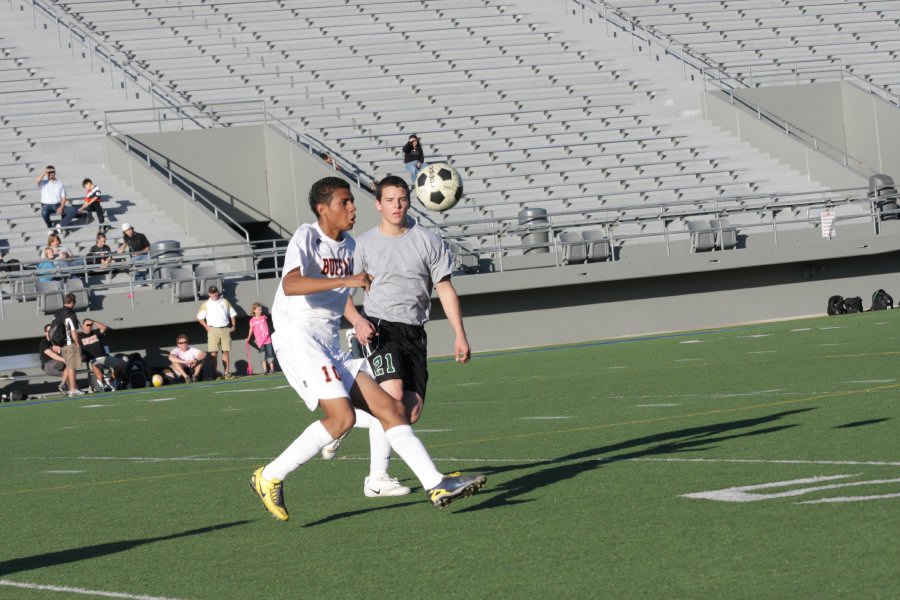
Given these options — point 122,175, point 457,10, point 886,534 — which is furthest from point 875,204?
point 886,534

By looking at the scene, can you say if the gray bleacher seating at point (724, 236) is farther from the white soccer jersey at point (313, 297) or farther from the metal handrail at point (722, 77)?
the white soccer jersey at point (313, 297)

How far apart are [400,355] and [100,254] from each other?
19.4 metres

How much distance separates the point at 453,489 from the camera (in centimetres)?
686

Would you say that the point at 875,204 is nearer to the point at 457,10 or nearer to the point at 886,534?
the point at 457,10

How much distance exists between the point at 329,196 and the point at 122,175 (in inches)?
1001

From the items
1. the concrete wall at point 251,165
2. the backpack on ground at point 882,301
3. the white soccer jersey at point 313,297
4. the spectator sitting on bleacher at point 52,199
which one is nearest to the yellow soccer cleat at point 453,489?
the white soccer jersey at point 313,297

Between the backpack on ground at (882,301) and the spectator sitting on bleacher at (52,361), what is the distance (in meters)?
15.2

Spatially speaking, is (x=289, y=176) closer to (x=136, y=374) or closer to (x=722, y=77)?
(x=136, y=374)

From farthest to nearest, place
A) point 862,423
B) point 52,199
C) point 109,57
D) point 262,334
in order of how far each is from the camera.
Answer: point 109,57
point 52,199
point 262,334
point 862,423

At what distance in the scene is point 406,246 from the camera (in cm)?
812

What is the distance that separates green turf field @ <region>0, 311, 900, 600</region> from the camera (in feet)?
17.6

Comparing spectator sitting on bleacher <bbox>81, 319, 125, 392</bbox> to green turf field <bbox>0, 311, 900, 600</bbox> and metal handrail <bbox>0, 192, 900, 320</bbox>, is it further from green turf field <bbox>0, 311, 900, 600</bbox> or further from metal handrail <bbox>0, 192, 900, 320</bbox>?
green turf field <bbox>0, 311, 900, 600</bbox>

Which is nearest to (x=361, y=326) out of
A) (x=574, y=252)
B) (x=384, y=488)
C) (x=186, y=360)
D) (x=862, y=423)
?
(x=384, y=488)

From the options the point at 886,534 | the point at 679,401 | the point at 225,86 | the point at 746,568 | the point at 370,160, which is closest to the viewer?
the point at 746,568
